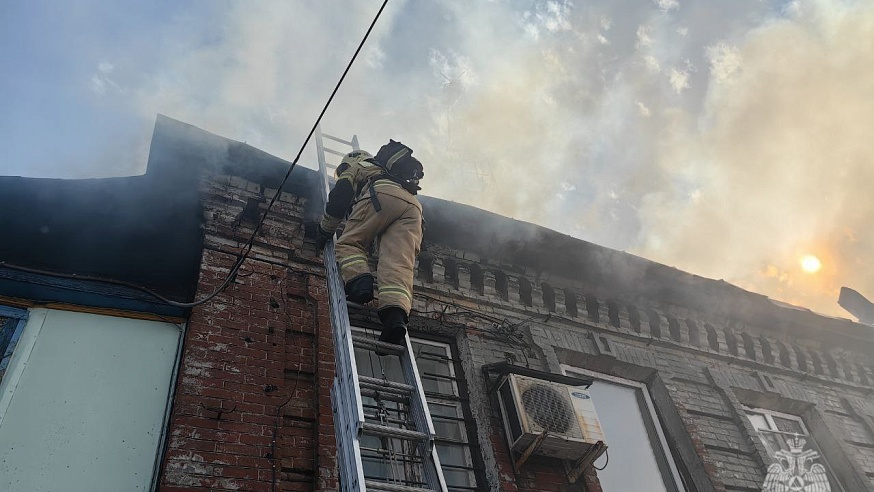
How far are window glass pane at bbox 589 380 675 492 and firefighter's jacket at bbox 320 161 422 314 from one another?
299cm

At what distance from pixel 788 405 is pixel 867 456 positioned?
1021 millimetres

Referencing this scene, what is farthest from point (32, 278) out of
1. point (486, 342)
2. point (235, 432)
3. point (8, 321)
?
point (486, 342)

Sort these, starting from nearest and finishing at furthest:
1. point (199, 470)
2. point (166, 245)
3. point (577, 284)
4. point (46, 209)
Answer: point (199, 470), point (46, 209), point (166, 245), point (577, 284)

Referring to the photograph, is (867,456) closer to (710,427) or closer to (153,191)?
(710,427)

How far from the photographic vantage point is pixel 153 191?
18.5ft

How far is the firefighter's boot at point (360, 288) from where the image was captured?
12.8ft

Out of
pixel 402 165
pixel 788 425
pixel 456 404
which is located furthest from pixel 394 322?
pixel 788 425

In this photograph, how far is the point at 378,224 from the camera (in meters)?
4.38

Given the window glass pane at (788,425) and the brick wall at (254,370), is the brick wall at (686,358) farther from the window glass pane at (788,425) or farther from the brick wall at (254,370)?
the brick wall at (254,370)

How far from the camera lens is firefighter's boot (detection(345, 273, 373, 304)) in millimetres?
3889

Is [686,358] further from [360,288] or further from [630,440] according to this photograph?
[360,288]

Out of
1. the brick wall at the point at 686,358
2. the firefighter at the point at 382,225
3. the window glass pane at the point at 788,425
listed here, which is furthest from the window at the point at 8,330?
the window glass pane at the point at 788,425

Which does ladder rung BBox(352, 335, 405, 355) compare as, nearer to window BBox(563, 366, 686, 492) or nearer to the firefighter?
the firefighter

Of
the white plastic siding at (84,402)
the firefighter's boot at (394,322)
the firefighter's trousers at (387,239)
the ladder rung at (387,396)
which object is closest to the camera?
the white plastic siding at (84,402)
